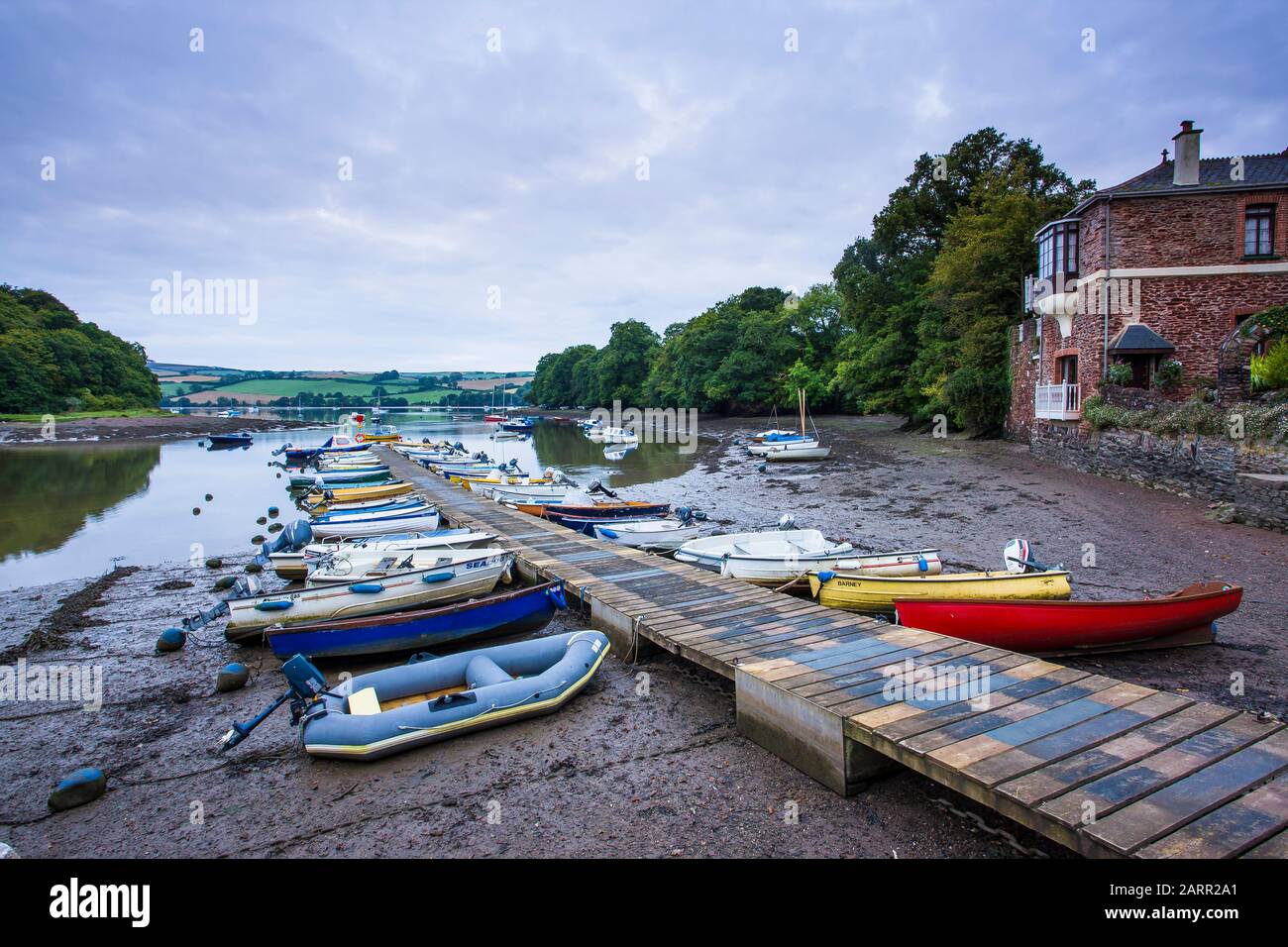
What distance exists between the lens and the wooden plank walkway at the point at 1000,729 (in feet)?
12.2

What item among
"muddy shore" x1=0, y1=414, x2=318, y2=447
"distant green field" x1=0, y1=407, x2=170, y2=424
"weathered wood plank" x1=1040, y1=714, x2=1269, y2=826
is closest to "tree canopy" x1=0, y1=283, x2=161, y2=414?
"distant green field" x1=0, y1=407, x2=170, y2=424

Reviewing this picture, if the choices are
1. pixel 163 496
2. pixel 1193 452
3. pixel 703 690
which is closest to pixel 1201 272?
pixel 1193 452

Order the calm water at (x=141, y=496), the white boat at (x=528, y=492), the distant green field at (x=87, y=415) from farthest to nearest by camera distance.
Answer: the distant green field at (x=87, y=415) < the white boat at (x=528, y=492) < the calm water at (x=141, y=496)

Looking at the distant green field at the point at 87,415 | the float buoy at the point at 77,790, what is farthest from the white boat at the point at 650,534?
the distant green field at the point at 87,415

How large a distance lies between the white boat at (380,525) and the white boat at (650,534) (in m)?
4.84

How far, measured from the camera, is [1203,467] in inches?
682

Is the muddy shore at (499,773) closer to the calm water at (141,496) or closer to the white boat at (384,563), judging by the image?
the white boat at (384,563)

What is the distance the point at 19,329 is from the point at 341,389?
11388cm

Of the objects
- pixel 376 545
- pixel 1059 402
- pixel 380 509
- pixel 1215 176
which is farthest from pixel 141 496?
pixel 1215 176

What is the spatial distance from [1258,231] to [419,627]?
29.9 meters

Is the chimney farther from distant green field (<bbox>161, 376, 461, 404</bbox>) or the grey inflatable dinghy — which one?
distant green field (<bbox>161, 376, 461, 404</bbox>)

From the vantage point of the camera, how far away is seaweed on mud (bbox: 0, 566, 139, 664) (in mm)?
10438
